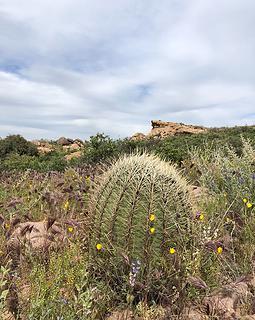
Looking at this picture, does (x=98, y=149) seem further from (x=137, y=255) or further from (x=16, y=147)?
(x=16, y=147)

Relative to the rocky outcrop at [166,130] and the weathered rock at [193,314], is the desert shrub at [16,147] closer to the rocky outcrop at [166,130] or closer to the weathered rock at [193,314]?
the rocky outcrop at [166,130]

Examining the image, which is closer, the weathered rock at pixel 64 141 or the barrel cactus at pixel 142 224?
the barrel cactus at pixel 142 224

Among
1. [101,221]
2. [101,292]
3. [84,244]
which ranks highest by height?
[101,221]

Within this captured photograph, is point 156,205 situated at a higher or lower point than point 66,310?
higher

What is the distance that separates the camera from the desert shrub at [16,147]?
91.2 ft

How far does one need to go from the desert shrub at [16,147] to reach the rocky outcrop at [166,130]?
12244mm

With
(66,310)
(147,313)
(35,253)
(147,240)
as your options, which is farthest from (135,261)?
(35,253)

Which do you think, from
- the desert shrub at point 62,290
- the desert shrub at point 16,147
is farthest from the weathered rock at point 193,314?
the desert shrub at point 16,147

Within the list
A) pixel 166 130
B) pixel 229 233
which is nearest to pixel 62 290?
pixel 229 233

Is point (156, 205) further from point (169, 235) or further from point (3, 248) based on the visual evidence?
point (3, 248)

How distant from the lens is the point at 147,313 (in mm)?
3117

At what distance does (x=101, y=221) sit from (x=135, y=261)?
50 cm

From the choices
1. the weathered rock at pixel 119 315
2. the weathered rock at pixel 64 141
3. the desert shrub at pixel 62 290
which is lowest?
the weathered rock at pixel 119 315

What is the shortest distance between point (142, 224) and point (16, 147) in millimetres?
25817
